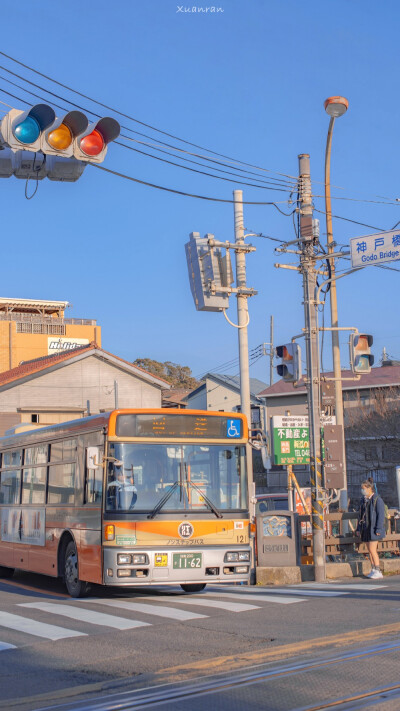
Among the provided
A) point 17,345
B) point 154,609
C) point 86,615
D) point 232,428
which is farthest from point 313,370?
point 17,345

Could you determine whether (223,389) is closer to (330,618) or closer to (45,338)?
(45,338)

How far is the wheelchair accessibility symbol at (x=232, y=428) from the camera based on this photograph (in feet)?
42.9

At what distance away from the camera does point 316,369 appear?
51.2ft

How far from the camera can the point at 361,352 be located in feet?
50.9

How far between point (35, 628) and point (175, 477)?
338cm

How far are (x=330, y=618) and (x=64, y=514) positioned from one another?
538cm

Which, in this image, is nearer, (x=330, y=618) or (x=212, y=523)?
(x=330, y=618)

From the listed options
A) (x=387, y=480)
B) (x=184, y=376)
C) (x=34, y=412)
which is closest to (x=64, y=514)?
(x=387, y=480)

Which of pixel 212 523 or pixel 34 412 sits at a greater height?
pixel 34 412

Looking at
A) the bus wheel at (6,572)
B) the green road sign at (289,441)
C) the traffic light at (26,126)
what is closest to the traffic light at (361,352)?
the green road sign at (289,441)

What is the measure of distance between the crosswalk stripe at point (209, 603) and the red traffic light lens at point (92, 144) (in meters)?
6.14

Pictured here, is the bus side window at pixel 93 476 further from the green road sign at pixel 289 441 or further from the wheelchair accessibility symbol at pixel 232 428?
the green road sign at pixel 289 441

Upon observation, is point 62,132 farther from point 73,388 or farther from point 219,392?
point 219,392

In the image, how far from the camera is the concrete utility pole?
49.6 ft
